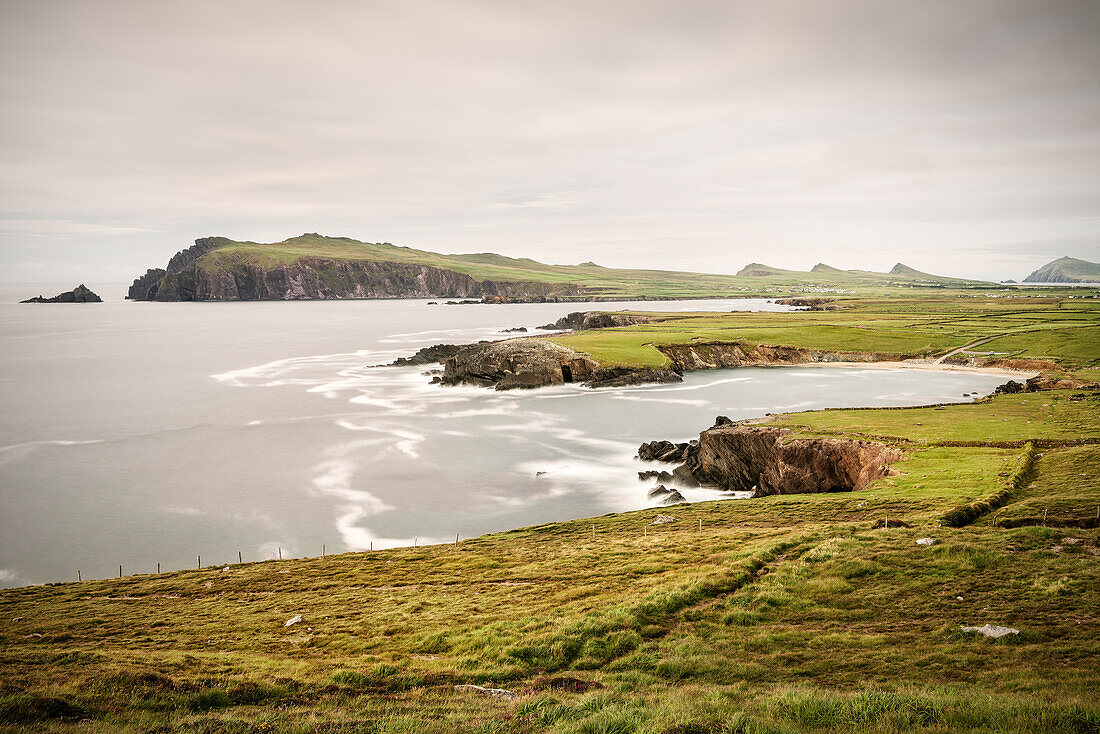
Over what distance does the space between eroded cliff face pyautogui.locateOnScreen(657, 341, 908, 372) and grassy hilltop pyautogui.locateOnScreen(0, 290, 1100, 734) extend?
80067mm

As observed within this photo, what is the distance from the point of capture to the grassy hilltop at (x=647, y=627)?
12.2 metres

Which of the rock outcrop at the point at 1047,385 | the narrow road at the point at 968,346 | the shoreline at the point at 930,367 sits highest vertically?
the narrow road at the point at 968,346

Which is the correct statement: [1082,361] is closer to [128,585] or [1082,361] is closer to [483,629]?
[483,629]

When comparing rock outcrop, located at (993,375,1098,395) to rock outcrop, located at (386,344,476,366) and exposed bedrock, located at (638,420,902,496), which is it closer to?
exposed bedrock, located at (638,420,902,496)

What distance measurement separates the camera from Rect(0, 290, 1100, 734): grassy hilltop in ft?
40.1

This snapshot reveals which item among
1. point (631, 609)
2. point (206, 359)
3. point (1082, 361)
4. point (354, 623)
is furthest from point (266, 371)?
point (1082, 361)

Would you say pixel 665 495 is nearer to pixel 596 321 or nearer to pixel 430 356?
pixel 430 356

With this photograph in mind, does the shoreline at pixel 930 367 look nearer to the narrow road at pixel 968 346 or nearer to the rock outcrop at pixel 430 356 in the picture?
the narrow road at pixel 968 346

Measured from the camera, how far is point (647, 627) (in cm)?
1814

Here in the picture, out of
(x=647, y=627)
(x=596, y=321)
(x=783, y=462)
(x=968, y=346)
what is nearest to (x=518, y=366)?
(x=783, y=462)

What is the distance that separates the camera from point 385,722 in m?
12.3

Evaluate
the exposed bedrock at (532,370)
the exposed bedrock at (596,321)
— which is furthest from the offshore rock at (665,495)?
the exposed bedrock at (596,321)

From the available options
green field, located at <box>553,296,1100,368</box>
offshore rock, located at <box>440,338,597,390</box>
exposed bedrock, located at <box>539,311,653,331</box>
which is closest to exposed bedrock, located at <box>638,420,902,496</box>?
offshore rock, located at <box>440,338,597,390</box>

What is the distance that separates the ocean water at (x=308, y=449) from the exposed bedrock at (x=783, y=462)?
372 cm
